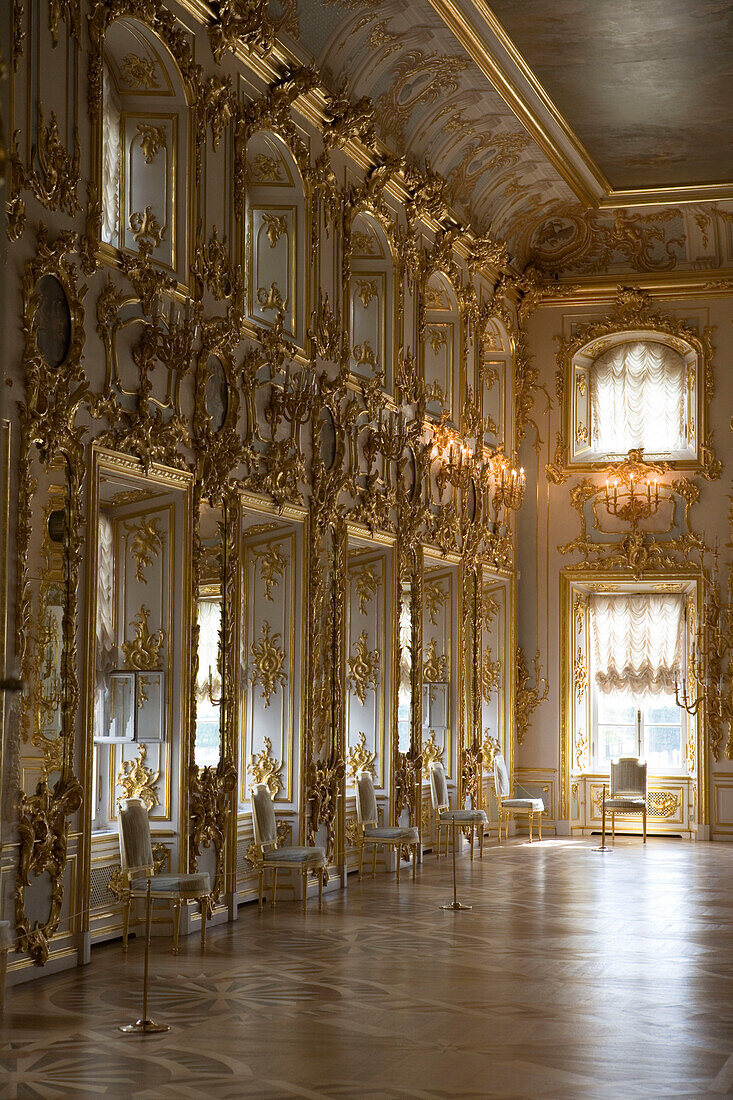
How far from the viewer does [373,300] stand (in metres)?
14.1

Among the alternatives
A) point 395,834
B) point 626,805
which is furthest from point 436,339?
point 395,834

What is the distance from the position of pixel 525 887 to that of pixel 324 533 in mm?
3839

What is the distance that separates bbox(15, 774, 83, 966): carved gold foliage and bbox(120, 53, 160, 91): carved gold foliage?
17.0 ft

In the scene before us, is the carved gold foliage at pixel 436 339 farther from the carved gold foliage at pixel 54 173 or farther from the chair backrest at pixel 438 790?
the carved gold foliage at pixel 54 173

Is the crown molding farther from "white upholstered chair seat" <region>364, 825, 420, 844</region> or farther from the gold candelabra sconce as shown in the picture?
"white upholstered chair seat" <region>364, 825, 420, 844</region>

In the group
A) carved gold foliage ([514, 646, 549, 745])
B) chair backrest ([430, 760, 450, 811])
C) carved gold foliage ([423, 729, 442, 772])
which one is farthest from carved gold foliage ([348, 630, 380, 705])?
carved gold foliage ([514, 646, 549, 745])

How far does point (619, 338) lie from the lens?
18.4 meters

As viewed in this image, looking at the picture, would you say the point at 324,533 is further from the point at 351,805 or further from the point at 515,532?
the point at 515,532

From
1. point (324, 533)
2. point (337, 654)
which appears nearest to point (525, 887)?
point (337, 654)

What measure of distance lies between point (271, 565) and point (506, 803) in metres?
6.32

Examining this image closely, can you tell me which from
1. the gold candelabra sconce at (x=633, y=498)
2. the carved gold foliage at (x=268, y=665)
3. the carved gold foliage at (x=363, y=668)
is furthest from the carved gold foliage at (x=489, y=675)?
the carved gold foliage at (x=268, y=665)

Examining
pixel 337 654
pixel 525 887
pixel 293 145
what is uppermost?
pixel 293 145

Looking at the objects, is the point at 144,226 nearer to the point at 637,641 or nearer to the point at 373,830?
the point at 373,830

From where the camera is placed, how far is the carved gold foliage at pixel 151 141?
1000cm
